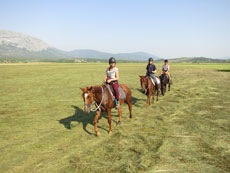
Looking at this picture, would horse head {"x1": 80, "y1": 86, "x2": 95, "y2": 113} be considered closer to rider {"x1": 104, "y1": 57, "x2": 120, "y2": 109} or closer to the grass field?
rider {"x1": 104, "y1": 57, "x2": 120, "y2": 109}

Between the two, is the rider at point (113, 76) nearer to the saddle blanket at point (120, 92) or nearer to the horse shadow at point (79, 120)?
the saddle blanket at point (120, 92)

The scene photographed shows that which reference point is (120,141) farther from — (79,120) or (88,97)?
(79,120)

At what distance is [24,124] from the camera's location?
9016mm

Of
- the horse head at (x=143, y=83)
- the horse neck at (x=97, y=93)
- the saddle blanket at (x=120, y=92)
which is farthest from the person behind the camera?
the horse head at (x=143, y=83)

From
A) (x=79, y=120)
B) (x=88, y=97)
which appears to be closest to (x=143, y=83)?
(x=79, y=120)

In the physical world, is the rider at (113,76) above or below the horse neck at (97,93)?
above

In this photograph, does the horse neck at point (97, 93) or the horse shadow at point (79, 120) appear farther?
the horse shadow at point (79, 120)

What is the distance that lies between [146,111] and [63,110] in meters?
6.13

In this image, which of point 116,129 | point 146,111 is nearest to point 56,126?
point 116,129

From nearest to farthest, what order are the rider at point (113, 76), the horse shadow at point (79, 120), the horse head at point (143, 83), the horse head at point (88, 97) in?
1. the horse head at point (88, 97)
2. the rider at point (113, 76)
3. the horse shadow at point (79, 120)
4. the horse head at point (143, 83)

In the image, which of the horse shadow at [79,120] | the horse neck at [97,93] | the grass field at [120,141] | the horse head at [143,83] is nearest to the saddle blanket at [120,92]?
the horse neck at [97,93]

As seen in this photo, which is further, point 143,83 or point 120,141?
point 143,83

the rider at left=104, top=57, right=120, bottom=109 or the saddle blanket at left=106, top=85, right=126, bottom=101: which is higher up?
the rider at left=104, top=57, right=120, bottom=109

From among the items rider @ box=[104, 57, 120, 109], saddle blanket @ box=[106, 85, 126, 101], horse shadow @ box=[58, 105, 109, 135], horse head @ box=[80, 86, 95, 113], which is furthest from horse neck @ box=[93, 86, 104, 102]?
horse shadow @ box=[58, 105, 109, 135]
